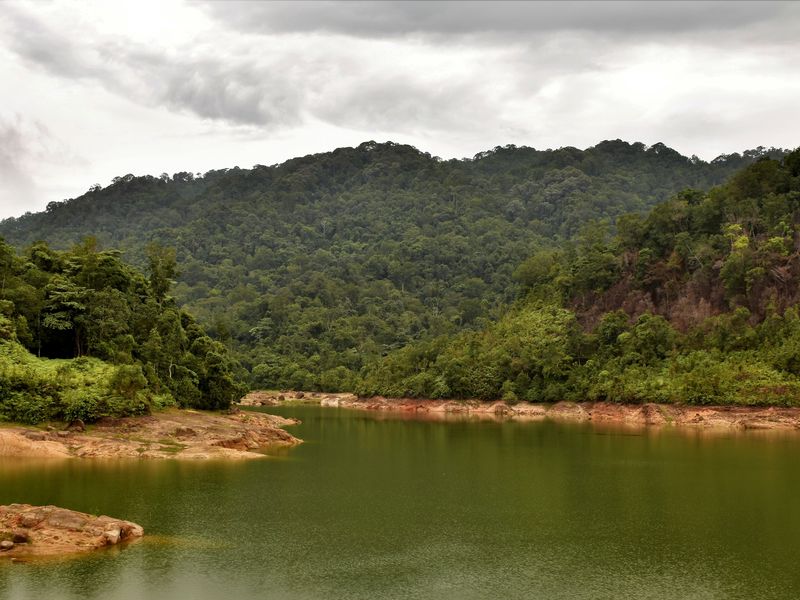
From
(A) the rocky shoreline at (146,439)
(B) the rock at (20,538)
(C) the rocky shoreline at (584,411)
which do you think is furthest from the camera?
(C) the rocky shoreline at (584,411)

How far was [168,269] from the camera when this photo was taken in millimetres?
75250

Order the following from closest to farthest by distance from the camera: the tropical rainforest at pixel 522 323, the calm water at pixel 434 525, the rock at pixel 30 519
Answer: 1. the calm water at pixel 434 525
2. the rock at pixel 30 519
3. the tropical rainforest at pixel 522 323

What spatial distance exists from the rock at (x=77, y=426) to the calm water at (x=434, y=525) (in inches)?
198

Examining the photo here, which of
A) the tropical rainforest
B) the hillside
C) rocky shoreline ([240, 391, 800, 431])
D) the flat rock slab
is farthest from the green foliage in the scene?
the hillside

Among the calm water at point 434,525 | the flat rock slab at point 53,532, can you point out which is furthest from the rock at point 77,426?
the flat rock slab at point 53,532

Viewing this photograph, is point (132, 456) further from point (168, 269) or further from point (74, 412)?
point (168, 269)

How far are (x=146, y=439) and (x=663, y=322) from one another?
6521 cm

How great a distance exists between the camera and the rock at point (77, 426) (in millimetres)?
51281

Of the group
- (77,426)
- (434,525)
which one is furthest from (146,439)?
(434,525)

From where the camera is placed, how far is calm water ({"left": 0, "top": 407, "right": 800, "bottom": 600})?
25719 millimetres

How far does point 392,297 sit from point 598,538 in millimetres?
138920

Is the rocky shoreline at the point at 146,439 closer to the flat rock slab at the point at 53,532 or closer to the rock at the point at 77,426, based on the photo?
the rock at the point at 77,426

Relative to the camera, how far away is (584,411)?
9388cm

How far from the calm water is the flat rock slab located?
41.5 inches
